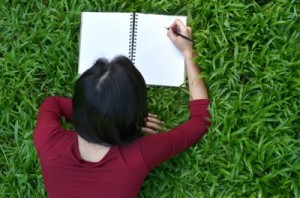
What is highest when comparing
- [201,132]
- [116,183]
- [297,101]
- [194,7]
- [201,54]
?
[194,7]

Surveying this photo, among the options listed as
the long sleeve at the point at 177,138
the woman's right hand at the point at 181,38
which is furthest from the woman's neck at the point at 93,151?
the woman's right hand at the point at 181,38

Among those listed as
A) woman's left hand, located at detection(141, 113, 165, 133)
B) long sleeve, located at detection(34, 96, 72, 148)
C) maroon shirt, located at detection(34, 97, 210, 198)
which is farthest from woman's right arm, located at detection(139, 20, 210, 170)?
long sleeve, located at detection(34, 96, 72, 148)

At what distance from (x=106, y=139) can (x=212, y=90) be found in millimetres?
654

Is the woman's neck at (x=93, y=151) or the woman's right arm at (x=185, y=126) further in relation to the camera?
the woman's right arm at (x=185, y=126)

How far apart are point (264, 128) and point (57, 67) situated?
1082 mm

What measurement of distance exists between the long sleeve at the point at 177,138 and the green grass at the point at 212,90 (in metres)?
0.05

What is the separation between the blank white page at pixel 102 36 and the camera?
7.13 ft

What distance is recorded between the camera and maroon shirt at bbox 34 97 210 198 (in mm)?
1662

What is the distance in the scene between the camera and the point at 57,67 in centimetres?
220

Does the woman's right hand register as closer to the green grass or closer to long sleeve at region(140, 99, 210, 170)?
the green grass

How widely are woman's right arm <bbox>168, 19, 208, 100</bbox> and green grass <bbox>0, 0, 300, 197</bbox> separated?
0.04 meters

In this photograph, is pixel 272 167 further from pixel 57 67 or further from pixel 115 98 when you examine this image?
pixel 57 67

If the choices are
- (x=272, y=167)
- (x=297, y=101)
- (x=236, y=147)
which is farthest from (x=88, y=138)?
(x=297, y=101)

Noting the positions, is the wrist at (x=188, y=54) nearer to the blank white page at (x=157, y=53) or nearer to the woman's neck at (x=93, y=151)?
the blank white page at (x=157, y=53)
